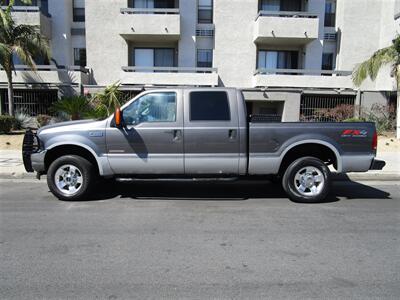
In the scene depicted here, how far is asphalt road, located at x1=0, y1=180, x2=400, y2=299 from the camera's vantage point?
3375 millimetres

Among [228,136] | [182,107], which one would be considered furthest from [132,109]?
[228,136]

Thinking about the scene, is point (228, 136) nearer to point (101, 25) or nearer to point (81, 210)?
point (81, 210)

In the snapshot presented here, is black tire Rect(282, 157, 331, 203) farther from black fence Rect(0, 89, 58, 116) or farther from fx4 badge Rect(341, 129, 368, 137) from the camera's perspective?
black fence Rect(0, 89, 58, 116)

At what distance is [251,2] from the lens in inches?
833

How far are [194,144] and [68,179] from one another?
8.10 ft

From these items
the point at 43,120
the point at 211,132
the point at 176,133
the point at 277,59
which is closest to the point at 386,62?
the point at 277,59

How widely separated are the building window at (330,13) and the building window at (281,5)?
197 cm

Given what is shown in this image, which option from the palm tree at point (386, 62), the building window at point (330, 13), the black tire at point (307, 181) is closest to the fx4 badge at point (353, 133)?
the black tire at point (307, 181)

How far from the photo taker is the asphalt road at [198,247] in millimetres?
3375

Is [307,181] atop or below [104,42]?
below

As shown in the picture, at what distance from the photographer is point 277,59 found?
73.8ft

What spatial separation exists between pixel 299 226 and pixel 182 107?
2860mm

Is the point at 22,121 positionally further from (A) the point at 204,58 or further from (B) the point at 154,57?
(A) the point at 204,58

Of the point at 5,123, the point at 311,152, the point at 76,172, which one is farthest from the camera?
the point at 5,123
